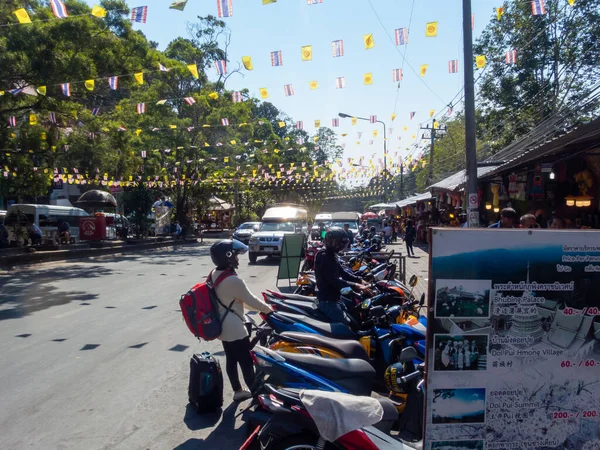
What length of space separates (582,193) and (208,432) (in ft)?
35.6

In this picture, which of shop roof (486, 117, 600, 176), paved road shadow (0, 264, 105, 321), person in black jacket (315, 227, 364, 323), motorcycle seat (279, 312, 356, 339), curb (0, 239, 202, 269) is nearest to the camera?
motorcycle seat (279, 312, 356, 339)

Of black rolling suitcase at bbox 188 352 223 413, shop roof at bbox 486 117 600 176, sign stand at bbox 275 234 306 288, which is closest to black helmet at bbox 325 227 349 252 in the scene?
black rolling suitcase at bbox 188 352 223 413

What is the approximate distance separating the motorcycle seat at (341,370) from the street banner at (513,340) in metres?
1.08

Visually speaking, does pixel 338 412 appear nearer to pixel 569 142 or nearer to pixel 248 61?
pixel 569 142

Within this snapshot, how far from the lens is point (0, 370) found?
624 centimetres

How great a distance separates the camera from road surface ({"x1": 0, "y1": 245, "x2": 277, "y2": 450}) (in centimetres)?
446

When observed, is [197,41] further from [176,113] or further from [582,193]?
[582,193]

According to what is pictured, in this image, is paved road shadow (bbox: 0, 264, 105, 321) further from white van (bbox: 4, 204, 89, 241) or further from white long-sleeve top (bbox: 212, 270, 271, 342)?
white van (bbox: 4, 204, 89, 241)

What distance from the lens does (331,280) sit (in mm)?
5879

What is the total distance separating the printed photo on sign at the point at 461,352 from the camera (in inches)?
113

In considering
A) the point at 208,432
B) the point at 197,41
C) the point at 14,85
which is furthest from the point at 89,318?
the point at 197,41

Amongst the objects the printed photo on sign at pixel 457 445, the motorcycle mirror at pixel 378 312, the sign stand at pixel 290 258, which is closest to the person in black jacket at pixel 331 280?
the motorcycle mirror at pixel 378 312

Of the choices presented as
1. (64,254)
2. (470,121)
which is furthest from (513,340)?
(64,254)

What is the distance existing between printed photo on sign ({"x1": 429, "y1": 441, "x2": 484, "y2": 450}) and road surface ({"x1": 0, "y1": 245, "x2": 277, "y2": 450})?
6.44ft
